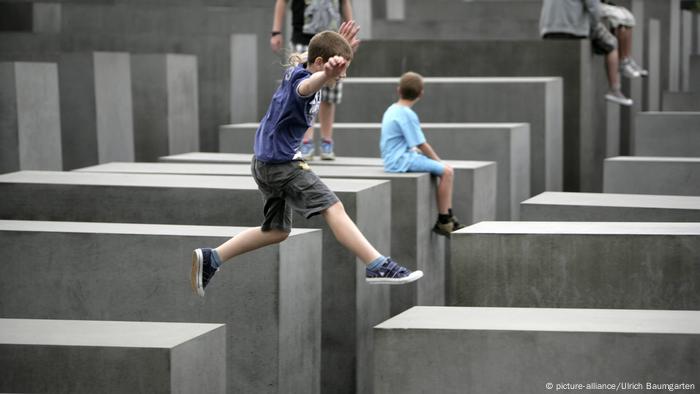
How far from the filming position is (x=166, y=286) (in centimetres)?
638

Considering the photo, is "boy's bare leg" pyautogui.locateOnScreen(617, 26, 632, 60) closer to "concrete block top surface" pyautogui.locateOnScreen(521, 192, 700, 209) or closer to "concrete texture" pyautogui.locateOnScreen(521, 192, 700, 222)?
"concrete block top surface" pyautogui.locateOnScreen(521, 192, 700, 209)

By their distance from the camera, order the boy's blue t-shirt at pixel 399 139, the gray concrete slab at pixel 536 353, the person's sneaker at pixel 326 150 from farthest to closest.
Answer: the person's sneaker at pixel 326 150 < the boy's blue t-shirt at pixel 399 139 < the gray concrete slab at pixel 536 353

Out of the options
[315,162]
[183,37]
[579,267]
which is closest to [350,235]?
[579,267]

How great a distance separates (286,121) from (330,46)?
443 mm

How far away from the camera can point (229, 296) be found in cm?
632

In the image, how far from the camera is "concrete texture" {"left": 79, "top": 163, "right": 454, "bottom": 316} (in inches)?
331

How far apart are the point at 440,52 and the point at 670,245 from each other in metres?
7.68

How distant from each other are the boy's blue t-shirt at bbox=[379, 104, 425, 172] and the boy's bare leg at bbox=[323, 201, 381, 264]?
2.87 meters

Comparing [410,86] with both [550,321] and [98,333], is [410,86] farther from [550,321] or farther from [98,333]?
[98,333]

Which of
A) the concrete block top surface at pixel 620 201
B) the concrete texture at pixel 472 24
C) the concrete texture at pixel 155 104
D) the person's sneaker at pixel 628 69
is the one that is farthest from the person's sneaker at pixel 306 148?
the concrete texture at pixel 472 24

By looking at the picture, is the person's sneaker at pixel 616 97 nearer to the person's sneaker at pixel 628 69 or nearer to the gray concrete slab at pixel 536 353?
the person's sneaker at pixel 628 69

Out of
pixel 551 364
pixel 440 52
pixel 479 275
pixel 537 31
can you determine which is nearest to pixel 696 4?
pixel 537 31

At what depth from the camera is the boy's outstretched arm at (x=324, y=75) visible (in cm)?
509

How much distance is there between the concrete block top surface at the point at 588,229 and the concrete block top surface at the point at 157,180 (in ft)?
3.14
